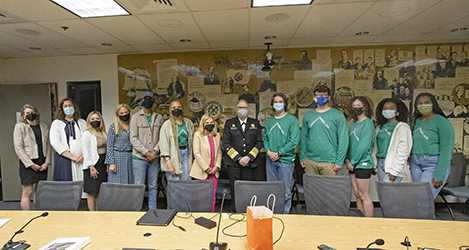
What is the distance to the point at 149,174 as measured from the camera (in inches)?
135

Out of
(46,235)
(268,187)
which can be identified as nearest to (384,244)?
(268,187)

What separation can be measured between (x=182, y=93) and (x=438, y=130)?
3947 millimetres

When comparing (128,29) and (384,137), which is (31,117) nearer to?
(128,29)

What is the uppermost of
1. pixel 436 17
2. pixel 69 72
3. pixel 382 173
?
pixel 436 17

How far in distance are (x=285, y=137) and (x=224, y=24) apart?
1758mm

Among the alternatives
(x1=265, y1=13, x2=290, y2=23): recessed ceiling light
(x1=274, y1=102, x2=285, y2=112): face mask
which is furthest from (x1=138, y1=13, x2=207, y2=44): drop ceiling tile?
(x1=274, y1=102, x2=285, y2=112): face mask

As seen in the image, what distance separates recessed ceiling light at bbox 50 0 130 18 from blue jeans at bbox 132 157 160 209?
1.93 metres

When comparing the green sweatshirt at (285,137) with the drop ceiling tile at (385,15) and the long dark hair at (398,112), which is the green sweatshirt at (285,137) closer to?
the long dark hair at (398,112)

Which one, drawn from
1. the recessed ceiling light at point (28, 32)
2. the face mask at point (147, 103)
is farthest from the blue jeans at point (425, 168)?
the recessed ceiling light at point (28, 32)

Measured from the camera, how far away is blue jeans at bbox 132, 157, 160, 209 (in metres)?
3.29

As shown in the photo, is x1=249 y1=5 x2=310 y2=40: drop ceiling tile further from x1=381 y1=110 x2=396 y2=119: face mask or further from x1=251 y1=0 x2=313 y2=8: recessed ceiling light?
x1=381 y1=110 x2=396 y2=119: face mask

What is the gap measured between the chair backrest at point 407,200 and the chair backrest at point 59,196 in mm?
2780

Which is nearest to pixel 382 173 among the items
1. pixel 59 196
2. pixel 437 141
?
pixel 437 141

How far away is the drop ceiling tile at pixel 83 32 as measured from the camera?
2986 millimetres
